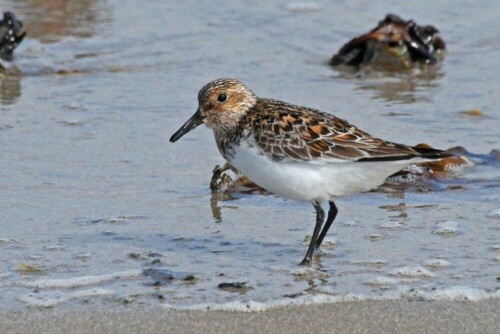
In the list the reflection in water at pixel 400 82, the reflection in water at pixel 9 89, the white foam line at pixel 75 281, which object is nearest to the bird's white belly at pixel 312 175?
the white foam line at pixel 75 281

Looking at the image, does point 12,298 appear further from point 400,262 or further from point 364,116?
point 364,116

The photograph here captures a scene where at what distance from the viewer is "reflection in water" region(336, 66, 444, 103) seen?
8955mm

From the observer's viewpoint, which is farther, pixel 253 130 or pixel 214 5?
pixel 214 5

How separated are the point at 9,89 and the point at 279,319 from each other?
205 inches

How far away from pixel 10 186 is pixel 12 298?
1931 mm

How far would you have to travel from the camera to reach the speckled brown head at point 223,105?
18.4 feet

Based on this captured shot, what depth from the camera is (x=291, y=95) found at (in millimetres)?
9008

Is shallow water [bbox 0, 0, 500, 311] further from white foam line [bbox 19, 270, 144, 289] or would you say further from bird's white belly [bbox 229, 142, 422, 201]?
bird's white belly [bbox 229, 142, 422, 201]

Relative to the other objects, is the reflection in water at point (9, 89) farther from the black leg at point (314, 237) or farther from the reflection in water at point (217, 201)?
the black leg at point (314, 237)

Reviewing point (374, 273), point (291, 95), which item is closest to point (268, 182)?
point (374, 273)

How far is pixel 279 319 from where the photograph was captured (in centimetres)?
445

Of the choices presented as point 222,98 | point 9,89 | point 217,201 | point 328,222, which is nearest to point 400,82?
point 9,89

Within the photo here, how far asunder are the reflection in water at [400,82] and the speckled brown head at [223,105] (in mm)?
3333

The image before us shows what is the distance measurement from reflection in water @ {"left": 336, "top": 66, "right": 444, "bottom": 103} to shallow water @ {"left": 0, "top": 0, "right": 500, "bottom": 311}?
1.4 inches
